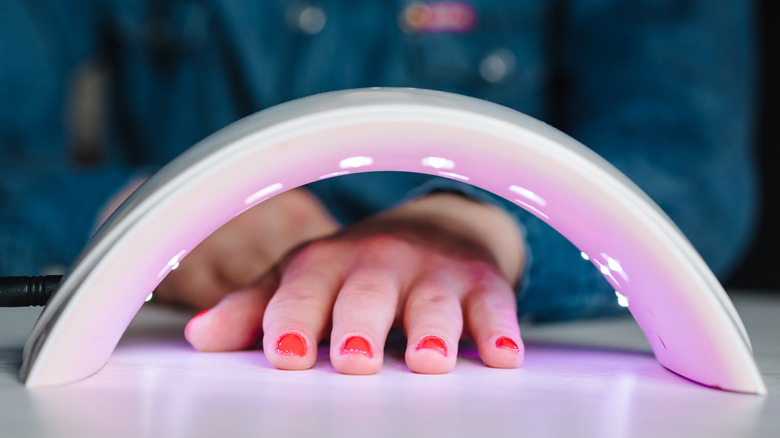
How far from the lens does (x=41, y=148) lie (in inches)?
47.8

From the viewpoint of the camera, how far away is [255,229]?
73 cm

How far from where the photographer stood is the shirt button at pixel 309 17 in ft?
3.54

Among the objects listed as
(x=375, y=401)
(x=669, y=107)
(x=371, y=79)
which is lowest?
(x=375, y=401)

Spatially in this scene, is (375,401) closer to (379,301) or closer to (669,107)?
(379,301)

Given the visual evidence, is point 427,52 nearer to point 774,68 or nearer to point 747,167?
point 747,167

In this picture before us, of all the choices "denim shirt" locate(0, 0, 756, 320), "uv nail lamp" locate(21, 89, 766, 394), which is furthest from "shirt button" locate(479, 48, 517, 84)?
"uv nail lamp" locate(21, 89, 766, 394)

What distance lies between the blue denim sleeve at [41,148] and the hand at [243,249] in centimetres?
23

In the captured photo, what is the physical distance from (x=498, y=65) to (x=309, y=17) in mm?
326

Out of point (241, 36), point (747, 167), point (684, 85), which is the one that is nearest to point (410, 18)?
point (241, 36)

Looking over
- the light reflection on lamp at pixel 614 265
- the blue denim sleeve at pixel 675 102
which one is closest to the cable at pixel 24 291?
the light reflection on lamp at pixel 614 265

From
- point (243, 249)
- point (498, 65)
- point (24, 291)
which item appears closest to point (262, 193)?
point (24, 291)

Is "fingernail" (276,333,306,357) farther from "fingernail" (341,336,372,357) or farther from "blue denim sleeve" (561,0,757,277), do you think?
"blue denim sleeve" (561,0,757,277)

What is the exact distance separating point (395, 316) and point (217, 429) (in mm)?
177

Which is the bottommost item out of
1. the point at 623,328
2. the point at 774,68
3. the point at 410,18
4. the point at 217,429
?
the point at 217,429
